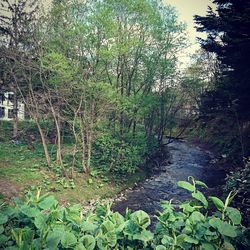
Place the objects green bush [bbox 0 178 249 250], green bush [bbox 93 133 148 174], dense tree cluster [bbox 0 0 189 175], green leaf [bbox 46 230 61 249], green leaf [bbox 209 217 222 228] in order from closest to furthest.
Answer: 1. green leaf [bbox 46 230 61 249]
2. green bush [bbox 0 178 249 250]
3. green leaf [bbox 209 217 222 228]
4. dense tree cluster [bbox 0 0 189 175]
5. green bush [bbox 93 133 148 174]

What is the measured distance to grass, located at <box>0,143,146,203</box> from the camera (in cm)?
1648

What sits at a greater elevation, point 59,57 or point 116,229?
point 59,57

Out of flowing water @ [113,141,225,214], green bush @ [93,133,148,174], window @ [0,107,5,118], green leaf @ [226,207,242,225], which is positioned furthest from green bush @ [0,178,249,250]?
window @ [0,107,5,118]

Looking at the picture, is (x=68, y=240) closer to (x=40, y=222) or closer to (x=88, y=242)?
(x=88, y=242)

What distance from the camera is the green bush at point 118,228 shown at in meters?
2.25

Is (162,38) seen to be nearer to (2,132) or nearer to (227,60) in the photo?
(227,60)

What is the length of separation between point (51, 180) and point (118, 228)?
53.6 feet

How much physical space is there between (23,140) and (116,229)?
2719 centimetres

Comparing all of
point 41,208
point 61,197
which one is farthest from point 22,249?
point 61,197

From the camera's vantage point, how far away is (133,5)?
23.1 metres

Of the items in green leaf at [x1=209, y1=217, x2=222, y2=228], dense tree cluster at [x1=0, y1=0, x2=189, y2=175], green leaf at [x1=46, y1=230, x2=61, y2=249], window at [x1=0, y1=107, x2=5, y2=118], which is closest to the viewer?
green leaf at [x1=46, y1=230, x2=61, y2=249]

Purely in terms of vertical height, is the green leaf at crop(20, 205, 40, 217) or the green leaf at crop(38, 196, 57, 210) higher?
the green leaf at crop(38, 196, 57, 210)

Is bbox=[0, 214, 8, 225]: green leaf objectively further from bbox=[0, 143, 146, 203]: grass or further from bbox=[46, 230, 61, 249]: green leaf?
bbox=[0, 143, 146, 203]: grass

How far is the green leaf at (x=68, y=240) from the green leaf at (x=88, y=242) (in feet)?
0.31
